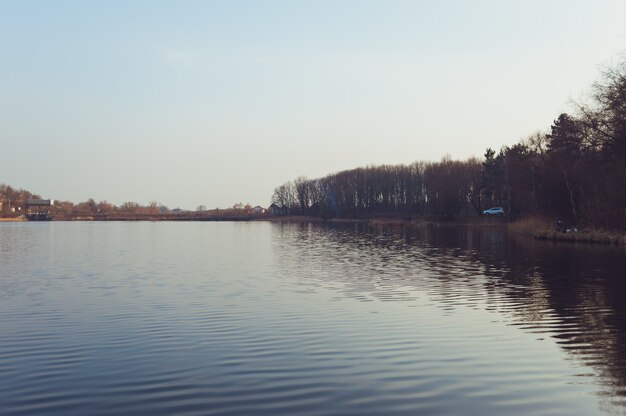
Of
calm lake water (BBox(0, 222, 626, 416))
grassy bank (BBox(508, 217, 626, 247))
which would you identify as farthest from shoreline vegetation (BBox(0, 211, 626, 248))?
calm lake water (BBox(0, 222, 626, 416))

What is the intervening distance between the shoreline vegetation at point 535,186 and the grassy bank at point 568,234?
9 cm

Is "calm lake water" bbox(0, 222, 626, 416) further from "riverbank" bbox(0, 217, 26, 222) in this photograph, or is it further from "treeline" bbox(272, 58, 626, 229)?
"riverbank" bbox(0, 217, 26, 222)

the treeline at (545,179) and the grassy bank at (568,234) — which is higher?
the treeline at (545,179)

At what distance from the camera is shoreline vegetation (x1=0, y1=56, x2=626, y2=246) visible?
139 feet

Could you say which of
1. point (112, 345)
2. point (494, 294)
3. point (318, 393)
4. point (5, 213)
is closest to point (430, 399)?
point (318, 393)

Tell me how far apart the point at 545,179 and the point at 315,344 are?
54.3 m

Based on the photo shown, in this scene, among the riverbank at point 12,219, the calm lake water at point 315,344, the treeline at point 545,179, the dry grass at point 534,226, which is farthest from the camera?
the riverbank at point 12,219

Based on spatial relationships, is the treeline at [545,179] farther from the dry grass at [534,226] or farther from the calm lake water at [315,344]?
the calm lake water at [315,344]

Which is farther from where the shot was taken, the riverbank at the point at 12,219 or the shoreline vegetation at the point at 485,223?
the riverbank at the point at 12,219

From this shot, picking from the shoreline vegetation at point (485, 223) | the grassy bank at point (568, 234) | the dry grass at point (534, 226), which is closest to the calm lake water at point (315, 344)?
the grassy bank at point (568, 234)

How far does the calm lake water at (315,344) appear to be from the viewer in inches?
327

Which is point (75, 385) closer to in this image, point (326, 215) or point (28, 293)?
point (28, 293)

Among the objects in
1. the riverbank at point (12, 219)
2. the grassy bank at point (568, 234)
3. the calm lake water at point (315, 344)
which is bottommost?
the calm lake water at point (315, 344)

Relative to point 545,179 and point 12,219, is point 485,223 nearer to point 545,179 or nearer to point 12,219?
point 545,179
